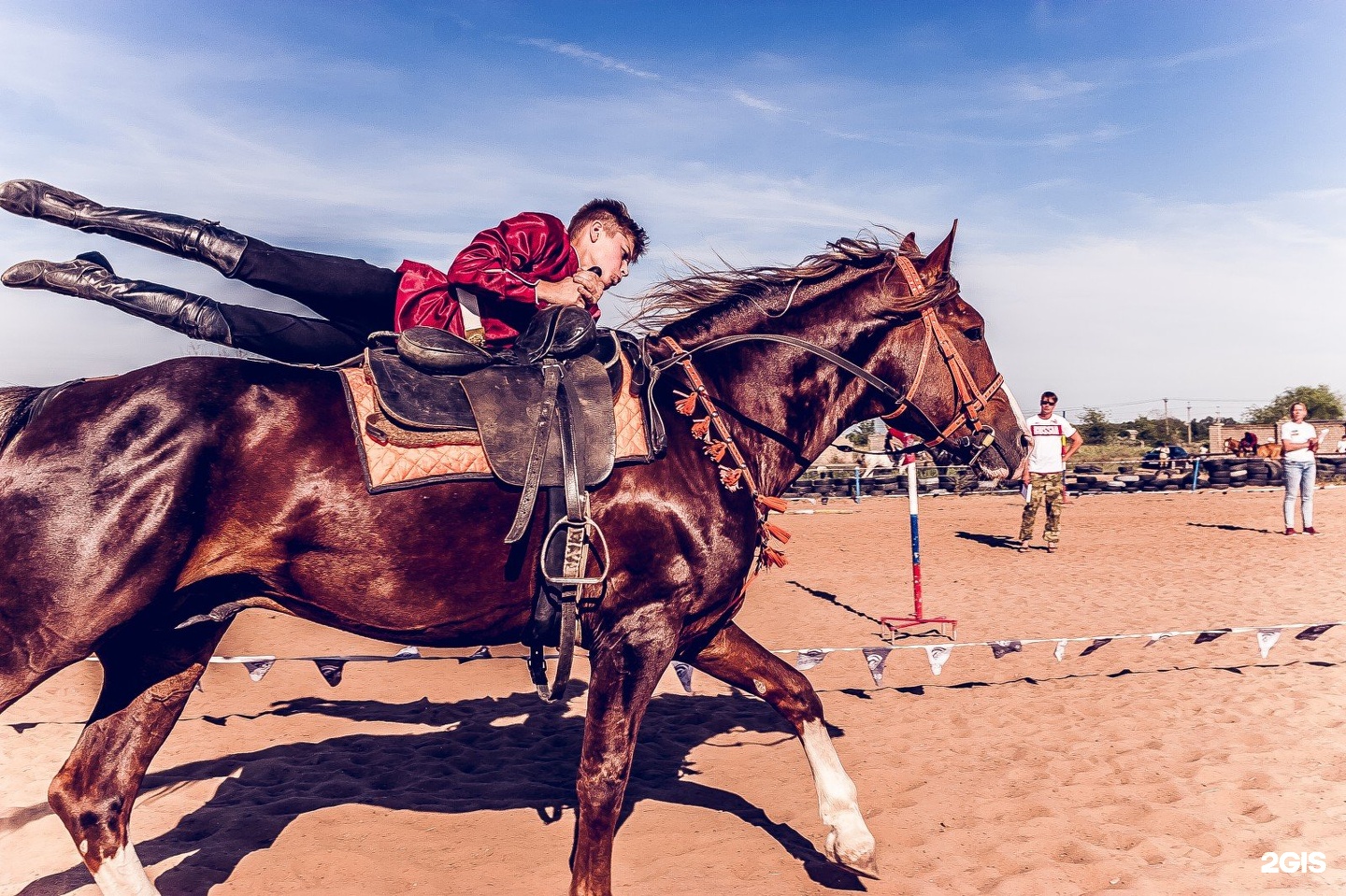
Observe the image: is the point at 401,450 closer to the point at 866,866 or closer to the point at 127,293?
the point at 127,293

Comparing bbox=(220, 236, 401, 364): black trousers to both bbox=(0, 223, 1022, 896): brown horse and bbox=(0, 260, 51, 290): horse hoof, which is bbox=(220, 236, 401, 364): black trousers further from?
bbox=(0, 260, 51, 290): horse hoof

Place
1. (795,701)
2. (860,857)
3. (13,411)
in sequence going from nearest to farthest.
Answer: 1. (13,411)
2. (860,857)
3. (795,701)

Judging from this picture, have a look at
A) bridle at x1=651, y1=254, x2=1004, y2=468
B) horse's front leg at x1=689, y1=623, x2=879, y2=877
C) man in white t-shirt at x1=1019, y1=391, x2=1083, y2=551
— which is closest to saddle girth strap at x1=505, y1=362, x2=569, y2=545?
bridle at x1=651, y1=254, x2=1004, y2=468

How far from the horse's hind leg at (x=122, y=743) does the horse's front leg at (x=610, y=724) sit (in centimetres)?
163

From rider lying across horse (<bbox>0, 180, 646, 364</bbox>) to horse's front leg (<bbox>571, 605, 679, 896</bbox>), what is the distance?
4.51 ft

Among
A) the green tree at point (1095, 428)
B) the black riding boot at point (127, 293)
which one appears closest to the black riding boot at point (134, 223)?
the black riding boot at point (127, 293)

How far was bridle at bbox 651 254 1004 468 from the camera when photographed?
3.99 meters

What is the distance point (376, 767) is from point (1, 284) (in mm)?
3641

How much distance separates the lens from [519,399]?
136 inches

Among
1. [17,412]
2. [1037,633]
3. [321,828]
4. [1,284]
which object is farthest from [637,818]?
[1037,633]

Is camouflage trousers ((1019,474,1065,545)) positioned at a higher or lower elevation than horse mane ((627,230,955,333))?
lower

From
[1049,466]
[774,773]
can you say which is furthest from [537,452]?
[1049,466]

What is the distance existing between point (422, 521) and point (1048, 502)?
1309 cm

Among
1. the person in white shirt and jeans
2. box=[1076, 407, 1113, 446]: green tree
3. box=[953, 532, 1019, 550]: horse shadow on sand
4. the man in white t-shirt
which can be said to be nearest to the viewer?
the man in white t-shirt
